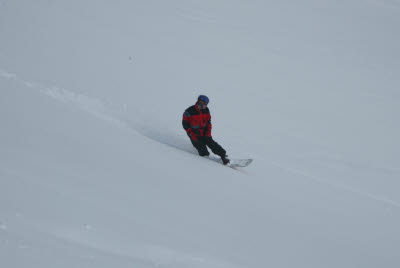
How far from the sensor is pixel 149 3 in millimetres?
19250

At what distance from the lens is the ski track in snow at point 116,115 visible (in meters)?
6.97

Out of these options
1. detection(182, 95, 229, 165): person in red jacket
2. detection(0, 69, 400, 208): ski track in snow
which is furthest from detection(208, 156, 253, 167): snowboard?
detection(0, 69, 400, 208): ski track in snow

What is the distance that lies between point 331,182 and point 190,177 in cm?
404

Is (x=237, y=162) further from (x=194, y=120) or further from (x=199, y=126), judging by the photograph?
(x=194, y=120)

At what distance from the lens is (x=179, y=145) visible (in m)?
7.47

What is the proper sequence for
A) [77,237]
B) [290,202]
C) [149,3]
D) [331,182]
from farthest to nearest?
[149,3] < [331,182] < [290,202] < [77,237]

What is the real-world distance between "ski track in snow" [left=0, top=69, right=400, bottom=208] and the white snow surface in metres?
0.05

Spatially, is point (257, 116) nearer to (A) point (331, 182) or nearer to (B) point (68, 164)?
(A) point (331, 182)

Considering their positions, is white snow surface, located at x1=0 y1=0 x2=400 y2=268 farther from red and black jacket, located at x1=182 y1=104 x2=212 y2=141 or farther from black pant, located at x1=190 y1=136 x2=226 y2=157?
red and black jacket, located at x1=182 y1=104 x2=212 y2=141

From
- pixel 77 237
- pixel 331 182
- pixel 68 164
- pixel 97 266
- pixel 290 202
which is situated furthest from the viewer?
pixel 331 182

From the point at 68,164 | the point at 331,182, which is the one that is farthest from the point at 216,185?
the point at 331,182

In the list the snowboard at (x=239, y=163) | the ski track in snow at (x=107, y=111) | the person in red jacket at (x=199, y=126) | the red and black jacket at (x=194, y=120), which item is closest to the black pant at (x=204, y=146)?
the person in red jacket at (x=199, y=126)

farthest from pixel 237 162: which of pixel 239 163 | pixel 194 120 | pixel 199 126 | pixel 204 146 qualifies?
pixel 194 120

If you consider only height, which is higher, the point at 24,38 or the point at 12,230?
the point at 24,38
